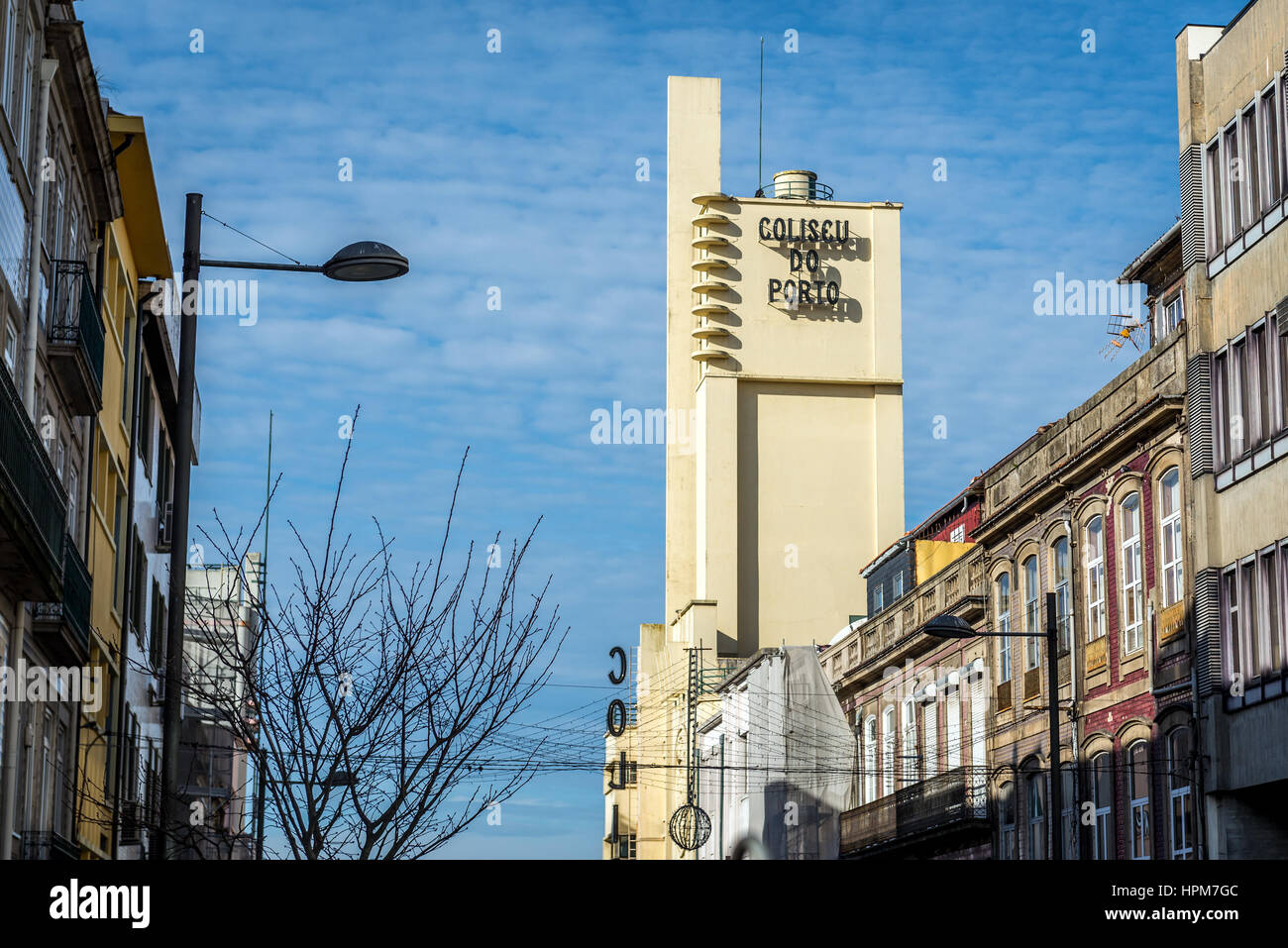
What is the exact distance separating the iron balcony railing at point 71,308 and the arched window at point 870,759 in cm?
3022

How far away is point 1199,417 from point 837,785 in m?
25.8

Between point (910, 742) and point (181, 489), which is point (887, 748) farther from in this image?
point (181, 489)

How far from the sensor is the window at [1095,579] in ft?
118

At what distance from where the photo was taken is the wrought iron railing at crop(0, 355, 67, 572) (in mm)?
19555

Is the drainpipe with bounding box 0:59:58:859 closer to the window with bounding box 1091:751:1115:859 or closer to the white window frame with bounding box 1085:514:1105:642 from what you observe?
the window with bounding box 1091:751:1115:859

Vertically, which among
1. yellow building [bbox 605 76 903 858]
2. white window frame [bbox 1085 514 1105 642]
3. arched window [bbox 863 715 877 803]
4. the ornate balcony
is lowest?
arched window [bbox 863 715 877 803]

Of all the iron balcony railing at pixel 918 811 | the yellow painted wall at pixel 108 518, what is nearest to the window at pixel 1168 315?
the iron balcony railing at pixel 918 811

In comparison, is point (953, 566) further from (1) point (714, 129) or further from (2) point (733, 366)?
(1) point (714, 129)

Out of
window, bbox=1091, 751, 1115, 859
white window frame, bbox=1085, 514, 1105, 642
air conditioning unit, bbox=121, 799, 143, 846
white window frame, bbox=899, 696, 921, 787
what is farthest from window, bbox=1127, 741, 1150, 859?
air conditioning unit, bbox=121, 799, 143, 846

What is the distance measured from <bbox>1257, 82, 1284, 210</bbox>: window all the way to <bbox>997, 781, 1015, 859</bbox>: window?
49.7 ft

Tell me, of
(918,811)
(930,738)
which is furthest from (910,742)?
(918,811)

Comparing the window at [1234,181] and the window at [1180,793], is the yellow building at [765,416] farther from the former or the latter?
the window at [1234,181]

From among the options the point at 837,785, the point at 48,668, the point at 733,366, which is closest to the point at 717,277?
the point at 733,366

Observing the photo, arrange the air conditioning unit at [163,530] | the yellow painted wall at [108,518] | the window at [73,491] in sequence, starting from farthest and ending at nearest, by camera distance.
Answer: the air conditioning unit at [163,530], the yellow painted wall at [108,518], the window at [73,491]
